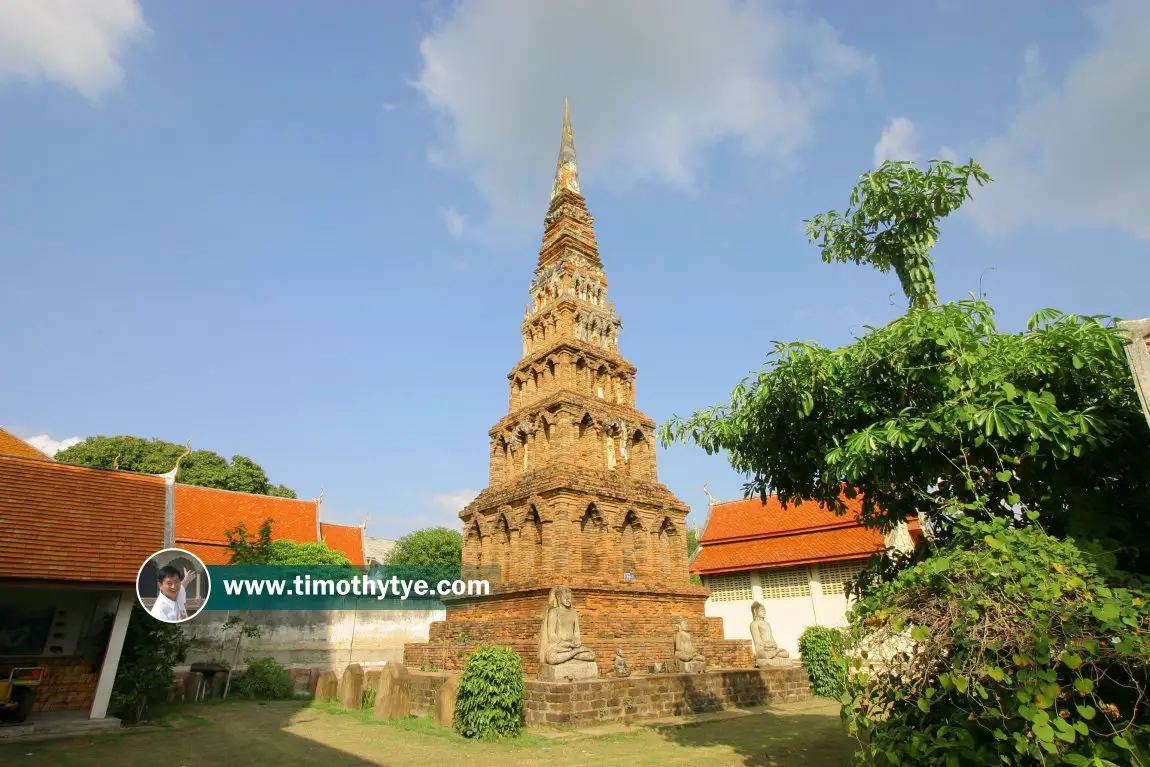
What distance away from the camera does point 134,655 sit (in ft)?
41.2

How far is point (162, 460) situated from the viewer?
36.0 meters

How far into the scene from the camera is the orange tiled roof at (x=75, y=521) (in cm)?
1106

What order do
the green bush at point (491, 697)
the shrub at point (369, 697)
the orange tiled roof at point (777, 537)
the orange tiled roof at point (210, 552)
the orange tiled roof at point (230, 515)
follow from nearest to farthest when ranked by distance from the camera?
the green bush at point (491, 697), the shrub at point (369, 697), the orange tiled roof at point (777, 537), the orange tiled roof at point (210, 552), the orange tiled roof at point (230, 515)

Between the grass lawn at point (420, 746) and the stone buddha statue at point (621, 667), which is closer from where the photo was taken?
the grass lawn at point (420, 746)

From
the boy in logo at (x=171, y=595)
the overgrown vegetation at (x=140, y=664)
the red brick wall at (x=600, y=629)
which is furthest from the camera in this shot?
the red brick wall at (x=600, y=629)

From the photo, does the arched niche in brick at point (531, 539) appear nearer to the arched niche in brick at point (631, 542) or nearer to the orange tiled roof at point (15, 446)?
the arched niche in brick at point (631, 542)

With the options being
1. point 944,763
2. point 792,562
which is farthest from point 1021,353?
point 792,562

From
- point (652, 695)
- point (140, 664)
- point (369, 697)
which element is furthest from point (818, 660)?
point (140, 664)

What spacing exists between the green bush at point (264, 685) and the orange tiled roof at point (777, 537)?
14.6 meters

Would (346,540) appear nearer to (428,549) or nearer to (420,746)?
(428,549)

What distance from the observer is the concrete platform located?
34.1 feet

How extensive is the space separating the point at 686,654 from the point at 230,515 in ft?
74.0

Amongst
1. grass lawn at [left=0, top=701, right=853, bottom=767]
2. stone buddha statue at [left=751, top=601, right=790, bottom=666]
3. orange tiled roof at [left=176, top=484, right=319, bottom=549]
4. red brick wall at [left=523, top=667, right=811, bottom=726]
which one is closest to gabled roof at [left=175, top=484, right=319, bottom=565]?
orange tiled roof at [left=176, top=484, right=319, bottom=549]

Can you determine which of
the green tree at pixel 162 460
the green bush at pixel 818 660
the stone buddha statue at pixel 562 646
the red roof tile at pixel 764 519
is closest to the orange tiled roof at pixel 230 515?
the green tree at pixel 162 460
